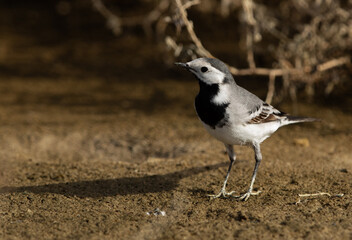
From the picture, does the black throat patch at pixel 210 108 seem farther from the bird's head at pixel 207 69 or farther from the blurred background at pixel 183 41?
the blurred background at pixel 183 41

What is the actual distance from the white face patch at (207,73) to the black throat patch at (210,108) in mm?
47

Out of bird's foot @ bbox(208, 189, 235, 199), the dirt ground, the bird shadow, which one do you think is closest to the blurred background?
the dirt ground

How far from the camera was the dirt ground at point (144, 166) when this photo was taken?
427cm

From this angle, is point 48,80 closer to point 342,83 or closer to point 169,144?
point 169,144

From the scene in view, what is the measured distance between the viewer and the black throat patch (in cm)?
466

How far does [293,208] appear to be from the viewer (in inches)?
182

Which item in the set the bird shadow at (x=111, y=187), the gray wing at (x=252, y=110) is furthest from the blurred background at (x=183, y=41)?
the bird shadow at (x=111, y=187)

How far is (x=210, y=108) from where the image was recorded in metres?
4.69

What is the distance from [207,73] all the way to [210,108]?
13.0 inches

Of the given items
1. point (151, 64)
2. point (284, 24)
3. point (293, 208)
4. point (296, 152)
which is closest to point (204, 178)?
point (293, 208)

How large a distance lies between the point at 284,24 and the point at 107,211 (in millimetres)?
5203

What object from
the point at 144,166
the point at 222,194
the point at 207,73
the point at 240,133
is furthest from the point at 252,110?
the point at 144,166

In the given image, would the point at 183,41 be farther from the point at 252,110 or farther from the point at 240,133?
the point at 240,133

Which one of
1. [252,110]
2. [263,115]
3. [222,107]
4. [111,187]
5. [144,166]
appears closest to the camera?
[222,107]
